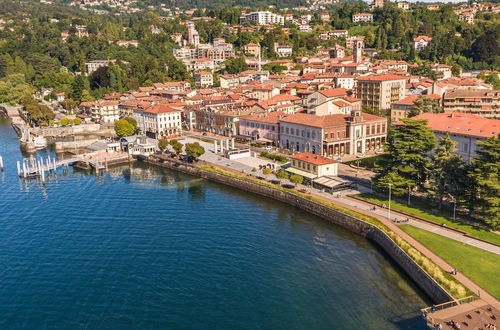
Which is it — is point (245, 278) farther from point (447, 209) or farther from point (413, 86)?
point (413, 86)

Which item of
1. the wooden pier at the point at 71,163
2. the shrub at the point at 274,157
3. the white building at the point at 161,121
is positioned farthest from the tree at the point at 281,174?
the white building at the point at 161,121

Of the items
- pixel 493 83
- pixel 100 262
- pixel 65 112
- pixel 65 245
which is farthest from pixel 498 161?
pixel 65 112

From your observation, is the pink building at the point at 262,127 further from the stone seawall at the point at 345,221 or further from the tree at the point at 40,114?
the tree at the point at 40,114

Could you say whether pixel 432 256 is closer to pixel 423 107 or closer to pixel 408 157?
pixel 408 157

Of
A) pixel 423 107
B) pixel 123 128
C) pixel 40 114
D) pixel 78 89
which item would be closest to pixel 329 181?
pixel 423 107

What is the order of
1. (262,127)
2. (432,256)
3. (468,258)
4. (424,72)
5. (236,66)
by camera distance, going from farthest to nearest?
(236,66), (424,72), (262,127), (432,256), (468,258)

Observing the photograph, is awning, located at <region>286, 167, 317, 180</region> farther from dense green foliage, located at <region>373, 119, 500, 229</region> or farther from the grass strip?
dense green foliage, located at <region>373, 119, 500, 229</region>
